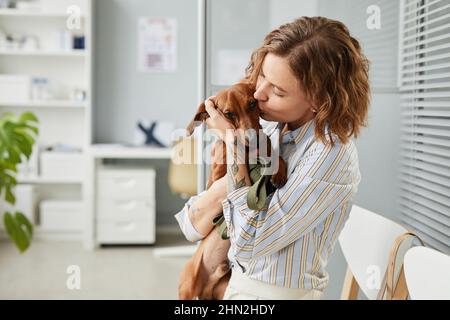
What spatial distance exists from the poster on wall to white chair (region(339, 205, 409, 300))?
9.09ft

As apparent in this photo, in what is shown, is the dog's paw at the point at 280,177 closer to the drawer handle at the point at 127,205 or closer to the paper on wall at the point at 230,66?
the paper on wall at the point at 230,66

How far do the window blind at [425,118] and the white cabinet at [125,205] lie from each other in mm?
2323

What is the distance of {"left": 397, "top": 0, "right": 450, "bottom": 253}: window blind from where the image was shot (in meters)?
1.30

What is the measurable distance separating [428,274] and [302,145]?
0.30 meters

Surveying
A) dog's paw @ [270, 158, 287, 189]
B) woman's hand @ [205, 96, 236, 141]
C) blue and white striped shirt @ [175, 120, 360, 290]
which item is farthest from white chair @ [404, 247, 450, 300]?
woman's hand @ [205, 96, 236, 141]

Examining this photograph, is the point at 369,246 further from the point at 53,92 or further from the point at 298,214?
the point at 53,92

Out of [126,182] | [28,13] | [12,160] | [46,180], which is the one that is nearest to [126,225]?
[126,182]

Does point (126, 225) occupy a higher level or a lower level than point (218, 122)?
lower

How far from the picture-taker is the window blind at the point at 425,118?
1296mm

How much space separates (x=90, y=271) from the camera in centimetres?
297

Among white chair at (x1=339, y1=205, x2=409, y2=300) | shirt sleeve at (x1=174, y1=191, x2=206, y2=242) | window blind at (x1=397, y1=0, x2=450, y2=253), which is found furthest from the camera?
window blind at (x1=397, y1=0, x2=450, y2=253)

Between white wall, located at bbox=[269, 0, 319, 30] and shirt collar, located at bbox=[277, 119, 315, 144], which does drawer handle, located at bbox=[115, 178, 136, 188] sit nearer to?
white wall, located at bbox=[269, 0, 319, 30]
